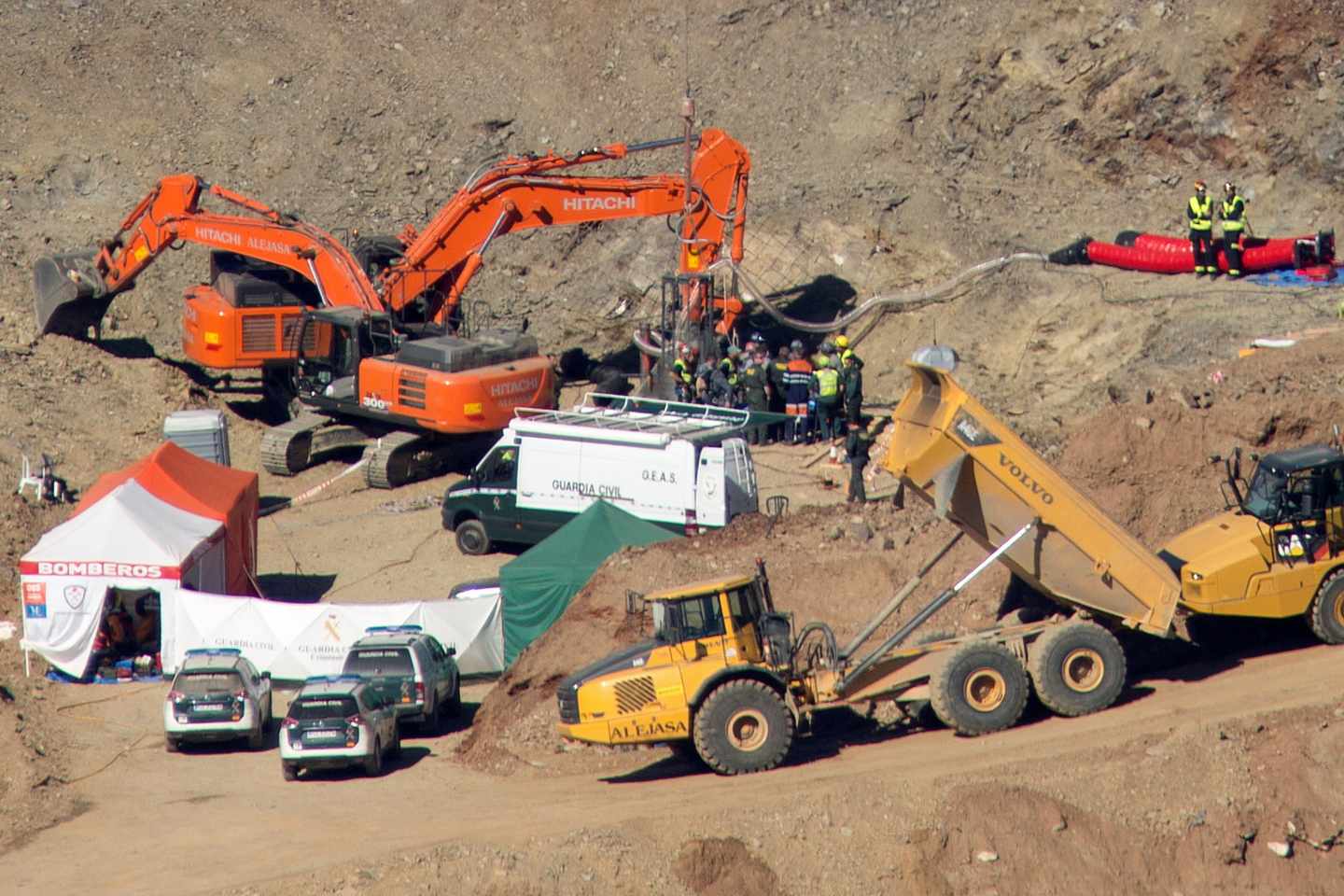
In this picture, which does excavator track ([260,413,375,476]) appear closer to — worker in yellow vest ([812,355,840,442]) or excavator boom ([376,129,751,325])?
excavator boom ([376,129,751,325])

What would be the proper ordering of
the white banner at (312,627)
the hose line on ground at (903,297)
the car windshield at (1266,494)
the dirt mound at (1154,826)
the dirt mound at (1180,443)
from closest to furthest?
1. the dirt mound at (1154,826)
2. the car windshield at (1266,494)
3. the dirt mound at (1180,443)
4. the white banner at (312,627)
5. the hose line on ground at (903,297)

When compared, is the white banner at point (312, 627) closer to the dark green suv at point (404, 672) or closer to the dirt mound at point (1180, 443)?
the dark green suv at point (404, 672)

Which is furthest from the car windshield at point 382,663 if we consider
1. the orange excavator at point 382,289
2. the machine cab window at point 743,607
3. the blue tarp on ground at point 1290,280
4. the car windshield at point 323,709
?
the blue tarp on ground at point 1290,280

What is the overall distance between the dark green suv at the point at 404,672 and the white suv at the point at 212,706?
119 cm

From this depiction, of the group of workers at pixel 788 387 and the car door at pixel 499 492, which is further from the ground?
the group of workers at pixel 788 387

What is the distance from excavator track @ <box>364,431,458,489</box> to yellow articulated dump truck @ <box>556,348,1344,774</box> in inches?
491

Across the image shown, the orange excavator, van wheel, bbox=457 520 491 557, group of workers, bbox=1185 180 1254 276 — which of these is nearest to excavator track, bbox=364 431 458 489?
the orange excavator

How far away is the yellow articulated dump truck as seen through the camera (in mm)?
17797

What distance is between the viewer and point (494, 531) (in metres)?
26.6

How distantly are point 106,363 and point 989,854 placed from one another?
23.1m

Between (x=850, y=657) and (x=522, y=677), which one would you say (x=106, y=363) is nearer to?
(x=522, y=677)

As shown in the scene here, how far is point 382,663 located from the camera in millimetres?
21000

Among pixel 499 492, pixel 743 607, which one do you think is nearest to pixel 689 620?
pixel 743 607

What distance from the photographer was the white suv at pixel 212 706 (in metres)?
20.5
